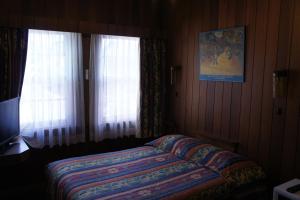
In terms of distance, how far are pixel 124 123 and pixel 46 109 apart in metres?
1.06

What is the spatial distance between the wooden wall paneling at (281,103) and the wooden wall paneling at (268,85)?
4 cm

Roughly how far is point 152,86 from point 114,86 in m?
0.58

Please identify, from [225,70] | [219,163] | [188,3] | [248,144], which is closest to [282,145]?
[248,144]

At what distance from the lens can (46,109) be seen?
10.1 feet

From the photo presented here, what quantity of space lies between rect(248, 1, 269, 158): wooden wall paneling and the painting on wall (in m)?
0.16

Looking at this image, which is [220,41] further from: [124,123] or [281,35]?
[124,123]

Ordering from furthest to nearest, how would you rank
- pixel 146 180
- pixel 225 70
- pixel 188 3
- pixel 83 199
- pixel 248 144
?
pixel 188 3, pixel 225 70, pixel 248 144, pixel 146 180, pixel 83 199

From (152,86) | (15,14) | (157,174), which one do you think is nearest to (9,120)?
(15,14)

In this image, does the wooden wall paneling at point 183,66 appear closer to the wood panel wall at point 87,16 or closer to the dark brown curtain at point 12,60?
the wood panel wall at point 87,16

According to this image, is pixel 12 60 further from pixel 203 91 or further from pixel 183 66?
pixel 203 91

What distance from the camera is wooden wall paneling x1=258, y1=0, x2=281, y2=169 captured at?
8.04 feet

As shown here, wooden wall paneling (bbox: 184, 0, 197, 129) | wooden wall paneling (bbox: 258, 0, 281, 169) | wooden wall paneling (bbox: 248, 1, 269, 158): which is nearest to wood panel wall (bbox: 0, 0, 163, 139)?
wooden wall paneling (bbox: 184, 0, 197, 129)

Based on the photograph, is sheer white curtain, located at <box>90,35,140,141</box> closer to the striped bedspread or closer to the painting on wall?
the striped bedspread

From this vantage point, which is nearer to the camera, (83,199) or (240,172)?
(83,199)
